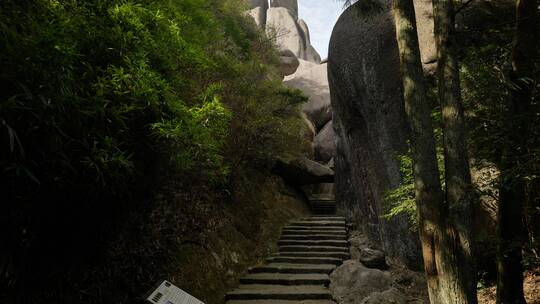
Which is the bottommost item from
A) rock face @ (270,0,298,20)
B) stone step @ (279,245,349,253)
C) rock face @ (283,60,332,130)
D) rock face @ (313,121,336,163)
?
rock face @ (313,121,336,163)

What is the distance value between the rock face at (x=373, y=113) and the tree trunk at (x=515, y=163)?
213cm

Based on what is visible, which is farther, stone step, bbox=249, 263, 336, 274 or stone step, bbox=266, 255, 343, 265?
stone step, bbox=266, 255, 343, 265

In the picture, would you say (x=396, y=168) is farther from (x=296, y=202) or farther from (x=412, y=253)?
(x=296, y=202)

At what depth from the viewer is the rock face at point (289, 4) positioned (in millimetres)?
33500

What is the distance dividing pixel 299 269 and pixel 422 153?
13.4 feet

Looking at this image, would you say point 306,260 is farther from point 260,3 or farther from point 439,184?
point 260,3

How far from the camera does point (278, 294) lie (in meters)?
5.74

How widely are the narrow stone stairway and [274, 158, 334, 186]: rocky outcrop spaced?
2.49 meters

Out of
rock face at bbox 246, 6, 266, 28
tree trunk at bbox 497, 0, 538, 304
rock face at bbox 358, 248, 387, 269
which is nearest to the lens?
tree trunk at bbox 497, 0, 538, 304

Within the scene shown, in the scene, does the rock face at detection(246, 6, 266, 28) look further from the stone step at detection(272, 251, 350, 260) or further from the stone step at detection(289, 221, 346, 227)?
the stone step at detection(272, 251, 350, 260)

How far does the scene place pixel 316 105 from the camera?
66.8 feet

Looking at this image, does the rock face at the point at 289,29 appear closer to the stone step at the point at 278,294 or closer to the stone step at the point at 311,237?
the stone step at the point at 311,237

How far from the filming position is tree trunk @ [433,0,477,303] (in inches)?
132

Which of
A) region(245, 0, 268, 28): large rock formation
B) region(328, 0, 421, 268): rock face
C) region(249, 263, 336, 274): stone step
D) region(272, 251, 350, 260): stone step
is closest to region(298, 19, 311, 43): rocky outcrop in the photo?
region(245, 0, 268, 28): large rock formation
